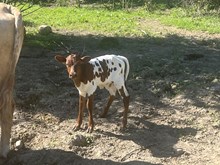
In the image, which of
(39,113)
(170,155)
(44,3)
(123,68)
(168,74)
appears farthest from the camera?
(44,3)

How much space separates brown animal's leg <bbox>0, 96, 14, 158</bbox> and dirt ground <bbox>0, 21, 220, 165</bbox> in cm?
15

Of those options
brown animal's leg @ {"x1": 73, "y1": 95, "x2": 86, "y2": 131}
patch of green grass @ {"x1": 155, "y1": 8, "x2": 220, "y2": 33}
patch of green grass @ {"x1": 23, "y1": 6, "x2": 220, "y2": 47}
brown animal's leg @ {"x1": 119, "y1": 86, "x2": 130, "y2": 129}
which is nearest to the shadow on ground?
brown animal's leg @ {"x1": 73, "y1": 95, "x2": 86, "y2": 131}

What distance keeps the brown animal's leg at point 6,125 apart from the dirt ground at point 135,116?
15cm

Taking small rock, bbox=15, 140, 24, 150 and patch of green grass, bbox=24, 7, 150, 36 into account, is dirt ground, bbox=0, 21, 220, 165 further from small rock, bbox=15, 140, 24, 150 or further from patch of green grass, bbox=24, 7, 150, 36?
patch of green grass, bbox=24, 7, 150, 36

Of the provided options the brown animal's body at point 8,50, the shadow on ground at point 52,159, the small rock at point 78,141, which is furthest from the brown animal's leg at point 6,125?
the small rock at point 78,141

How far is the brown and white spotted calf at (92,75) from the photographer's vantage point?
20.6ft

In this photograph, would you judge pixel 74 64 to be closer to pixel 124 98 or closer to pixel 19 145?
pixel 124 98

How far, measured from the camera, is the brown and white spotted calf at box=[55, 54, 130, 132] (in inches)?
247

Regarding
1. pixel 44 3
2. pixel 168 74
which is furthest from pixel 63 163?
pixel 44 3

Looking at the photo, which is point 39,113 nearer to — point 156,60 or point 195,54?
point 156,60

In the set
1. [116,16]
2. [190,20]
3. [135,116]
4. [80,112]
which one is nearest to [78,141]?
[80,112]

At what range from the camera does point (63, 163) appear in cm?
596

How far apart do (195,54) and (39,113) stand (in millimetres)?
4763

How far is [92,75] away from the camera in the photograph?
647 centimetres
